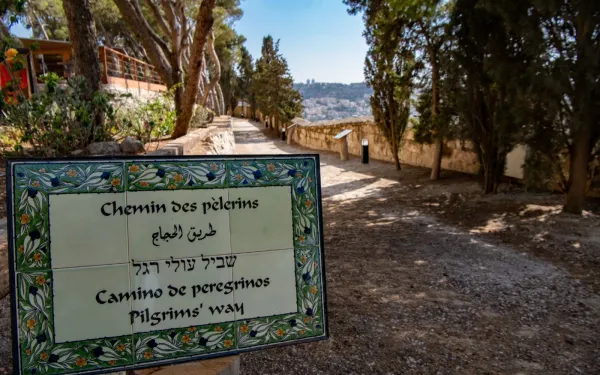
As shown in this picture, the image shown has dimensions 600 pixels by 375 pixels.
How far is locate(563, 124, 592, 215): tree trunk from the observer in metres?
5.18

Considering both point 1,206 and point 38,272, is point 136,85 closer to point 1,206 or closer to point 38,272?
point 1,206

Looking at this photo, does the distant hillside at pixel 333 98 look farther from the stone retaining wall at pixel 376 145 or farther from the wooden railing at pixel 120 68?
the wooden railing at pixel 120 68

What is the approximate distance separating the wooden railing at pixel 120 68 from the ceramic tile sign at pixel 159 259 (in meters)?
13.3

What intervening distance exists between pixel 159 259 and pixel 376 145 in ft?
41.6

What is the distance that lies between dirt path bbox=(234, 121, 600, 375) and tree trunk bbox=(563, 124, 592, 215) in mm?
253

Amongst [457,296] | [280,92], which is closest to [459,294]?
[457,296]

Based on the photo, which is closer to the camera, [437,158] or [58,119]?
[58,119]

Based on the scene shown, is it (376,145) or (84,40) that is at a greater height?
(84,40)

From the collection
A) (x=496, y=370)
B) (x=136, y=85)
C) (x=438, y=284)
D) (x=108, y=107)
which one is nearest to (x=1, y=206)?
(x=108, y=107)

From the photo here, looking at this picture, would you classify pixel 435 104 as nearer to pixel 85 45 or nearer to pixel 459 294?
pixel 459 294

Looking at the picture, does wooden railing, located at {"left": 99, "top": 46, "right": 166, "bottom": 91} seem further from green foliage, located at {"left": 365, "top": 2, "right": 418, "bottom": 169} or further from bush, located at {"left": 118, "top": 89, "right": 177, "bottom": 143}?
green foliage, located at {"left": 365, "top": 2, "right": 418, "bottom": 169}

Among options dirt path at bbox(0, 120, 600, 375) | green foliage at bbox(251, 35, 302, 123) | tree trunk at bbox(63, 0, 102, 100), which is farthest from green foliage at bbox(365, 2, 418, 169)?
green foliage at bbox(251, 35, 302, 123)

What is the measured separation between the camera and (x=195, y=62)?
774cm

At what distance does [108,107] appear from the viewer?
5.98m
